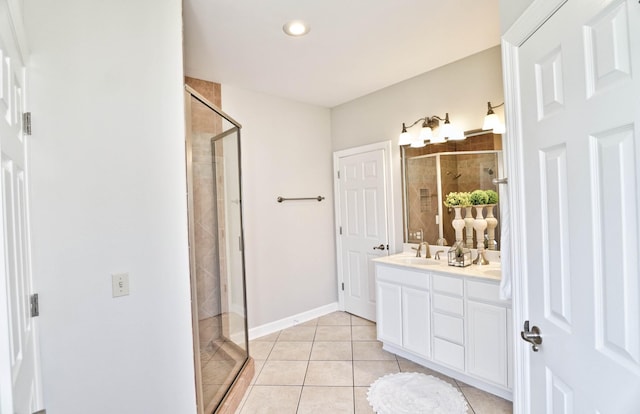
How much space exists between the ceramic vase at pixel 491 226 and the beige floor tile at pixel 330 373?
160 cm

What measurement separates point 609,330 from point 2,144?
177 centimetres

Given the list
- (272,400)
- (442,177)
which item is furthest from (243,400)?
(442,177)

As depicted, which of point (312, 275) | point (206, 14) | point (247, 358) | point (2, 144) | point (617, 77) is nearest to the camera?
point (617, 77)

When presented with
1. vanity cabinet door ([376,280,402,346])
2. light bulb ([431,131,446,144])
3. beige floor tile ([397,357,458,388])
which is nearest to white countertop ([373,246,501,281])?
vanity cabinet door ([376,280,402,346])

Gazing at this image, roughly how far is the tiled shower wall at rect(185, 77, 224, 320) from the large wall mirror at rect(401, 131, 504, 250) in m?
1.94

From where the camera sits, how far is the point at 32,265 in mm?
1234

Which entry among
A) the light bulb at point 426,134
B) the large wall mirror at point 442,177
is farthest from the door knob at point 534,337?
the light bulb at point 426,134

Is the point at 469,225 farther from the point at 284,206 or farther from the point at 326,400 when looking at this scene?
the point at 284,206

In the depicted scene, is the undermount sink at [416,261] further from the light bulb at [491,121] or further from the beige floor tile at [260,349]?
the beige floor tile at [260,349]

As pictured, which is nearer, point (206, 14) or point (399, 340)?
point (206, 14)

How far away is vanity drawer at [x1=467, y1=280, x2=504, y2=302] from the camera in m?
2.06

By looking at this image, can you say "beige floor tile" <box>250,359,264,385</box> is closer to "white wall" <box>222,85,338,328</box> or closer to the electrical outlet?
"white wall" <box>222,85,338,328</box>

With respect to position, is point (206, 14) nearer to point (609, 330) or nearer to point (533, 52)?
point (533, 52)

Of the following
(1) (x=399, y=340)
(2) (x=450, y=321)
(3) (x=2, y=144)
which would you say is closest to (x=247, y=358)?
(1) (x=399, y=340)
